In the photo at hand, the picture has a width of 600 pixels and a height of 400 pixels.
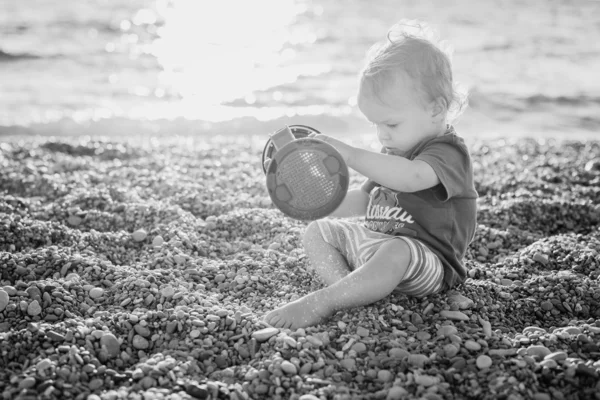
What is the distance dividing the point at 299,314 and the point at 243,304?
32cm

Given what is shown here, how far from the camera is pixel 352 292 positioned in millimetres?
2531

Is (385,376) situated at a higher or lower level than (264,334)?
lower

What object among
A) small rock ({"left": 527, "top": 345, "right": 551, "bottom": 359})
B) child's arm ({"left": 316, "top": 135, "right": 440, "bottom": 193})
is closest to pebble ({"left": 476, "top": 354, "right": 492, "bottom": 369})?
small rock ({"left": 527, "top": 345, "right": 551, "bottom": 359})

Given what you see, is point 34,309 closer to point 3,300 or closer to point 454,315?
point 3,300

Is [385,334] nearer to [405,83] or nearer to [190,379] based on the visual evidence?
[190,379]

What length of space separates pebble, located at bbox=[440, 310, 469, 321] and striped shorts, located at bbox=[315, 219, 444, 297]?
0.43 ft

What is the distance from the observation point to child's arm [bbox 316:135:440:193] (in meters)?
2.53

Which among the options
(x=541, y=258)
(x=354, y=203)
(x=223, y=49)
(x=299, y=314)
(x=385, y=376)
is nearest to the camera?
(x=385, y=376)

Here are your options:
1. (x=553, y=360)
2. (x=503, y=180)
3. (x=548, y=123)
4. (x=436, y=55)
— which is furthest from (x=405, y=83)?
(x=548, y=123)

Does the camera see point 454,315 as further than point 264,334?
Yes

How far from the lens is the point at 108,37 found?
12188mm

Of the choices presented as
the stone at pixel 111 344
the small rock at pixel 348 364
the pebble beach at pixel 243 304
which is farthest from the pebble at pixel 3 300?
the small rock at pixel 348 364

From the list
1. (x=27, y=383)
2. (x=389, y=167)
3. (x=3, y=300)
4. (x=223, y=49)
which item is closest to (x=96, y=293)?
(x=3, y=300)

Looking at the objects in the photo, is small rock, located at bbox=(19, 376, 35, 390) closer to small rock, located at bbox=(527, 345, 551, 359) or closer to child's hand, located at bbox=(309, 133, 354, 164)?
child's hand, located at bbox=(309, 133, 354, 164)
